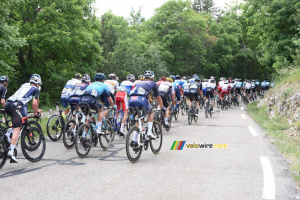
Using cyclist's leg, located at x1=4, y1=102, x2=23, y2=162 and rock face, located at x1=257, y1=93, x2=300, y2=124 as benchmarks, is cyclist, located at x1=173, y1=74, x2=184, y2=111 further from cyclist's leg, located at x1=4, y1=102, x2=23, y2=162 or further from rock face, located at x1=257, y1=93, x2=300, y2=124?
cyclist's leg, located at x1=4, y1=102, x2=23, y2=162

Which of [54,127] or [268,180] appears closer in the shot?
[268,180]

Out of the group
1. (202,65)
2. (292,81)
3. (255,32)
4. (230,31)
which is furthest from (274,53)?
(230,31)

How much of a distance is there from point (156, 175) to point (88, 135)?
220 centimetres

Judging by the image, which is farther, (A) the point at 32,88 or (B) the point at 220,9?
(B) the point at 220,9

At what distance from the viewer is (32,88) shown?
693 cm

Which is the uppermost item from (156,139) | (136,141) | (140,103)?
(140,103)

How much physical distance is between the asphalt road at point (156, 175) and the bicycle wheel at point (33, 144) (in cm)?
15

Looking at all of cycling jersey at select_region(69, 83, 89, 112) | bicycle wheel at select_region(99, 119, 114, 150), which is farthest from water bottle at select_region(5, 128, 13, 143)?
cycling jersey at select_region(69, 83, 89, 112)

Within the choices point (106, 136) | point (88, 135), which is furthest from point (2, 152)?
point (106, 136)

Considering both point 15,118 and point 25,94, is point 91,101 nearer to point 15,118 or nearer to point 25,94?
point 25,94

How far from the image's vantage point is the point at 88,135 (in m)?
7.37

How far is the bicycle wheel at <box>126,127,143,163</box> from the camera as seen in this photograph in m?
6.62

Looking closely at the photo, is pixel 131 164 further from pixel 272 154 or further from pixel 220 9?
pixel 220 9

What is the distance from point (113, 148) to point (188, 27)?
39.3m
